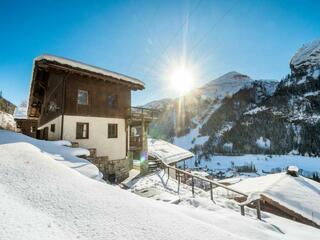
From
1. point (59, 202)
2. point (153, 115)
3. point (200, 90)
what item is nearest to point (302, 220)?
point (59, 202)

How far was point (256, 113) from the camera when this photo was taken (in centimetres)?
8469

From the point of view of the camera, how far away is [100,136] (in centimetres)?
1371

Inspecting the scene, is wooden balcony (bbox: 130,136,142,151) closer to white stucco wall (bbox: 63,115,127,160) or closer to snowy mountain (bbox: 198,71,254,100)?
white stucco wall (bbox: 63,115,127,160)

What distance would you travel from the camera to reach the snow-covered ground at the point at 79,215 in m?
2.46

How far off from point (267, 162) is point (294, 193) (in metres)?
57.8

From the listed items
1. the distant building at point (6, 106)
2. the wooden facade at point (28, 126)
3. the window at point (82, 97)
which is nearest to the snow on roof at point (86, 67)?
the window at point (82, 97)

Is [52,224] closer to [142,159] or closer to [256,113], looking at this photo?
[142,159]

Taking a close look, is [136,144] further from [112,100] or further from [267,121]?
[267,121]

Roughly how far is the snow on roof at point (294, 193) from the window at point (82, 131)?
11331mm

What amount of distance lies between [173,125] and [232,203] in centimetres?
12103

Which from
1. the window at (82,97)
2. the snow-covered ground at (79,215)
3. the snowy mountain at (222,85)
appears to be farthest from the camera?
the snowy mountain at (222,85)

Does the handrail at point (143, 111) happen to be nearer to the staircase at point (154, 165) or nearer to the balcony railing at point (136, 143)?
the balcony railing at point (136, 143)

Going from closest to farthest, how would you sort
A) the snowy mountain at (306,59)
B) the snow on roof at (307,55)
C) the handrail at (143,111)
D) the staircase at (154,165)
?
the handrail at (143,111), the staircase at (154,165), the snowy mountain at (306,59), the snow on roof at (307,55)

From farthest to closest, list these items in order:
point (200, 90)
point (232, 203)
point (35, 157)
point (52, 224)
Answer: point (200, 90)
point (232, 203)
point (35, 157)
point (52, 224)
